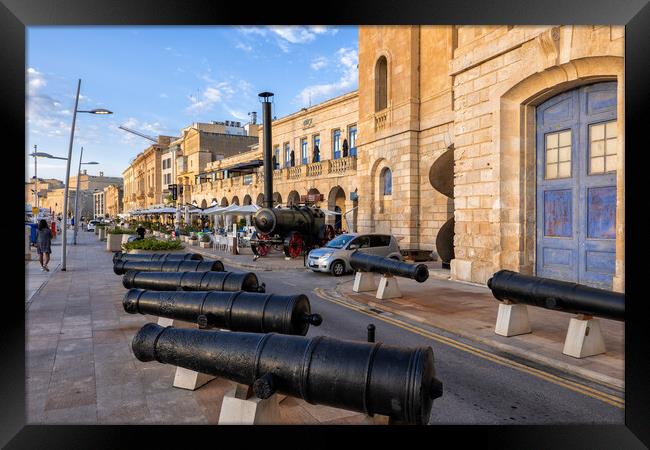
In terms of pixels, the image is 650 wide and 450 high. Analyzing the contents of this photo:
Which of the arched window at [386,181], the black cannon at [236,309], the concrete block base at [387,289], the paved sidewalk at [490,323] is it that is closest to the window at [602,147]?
the paved sidewalk at [490,323]

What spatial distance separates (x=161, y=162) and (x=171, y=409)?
72.4 meters

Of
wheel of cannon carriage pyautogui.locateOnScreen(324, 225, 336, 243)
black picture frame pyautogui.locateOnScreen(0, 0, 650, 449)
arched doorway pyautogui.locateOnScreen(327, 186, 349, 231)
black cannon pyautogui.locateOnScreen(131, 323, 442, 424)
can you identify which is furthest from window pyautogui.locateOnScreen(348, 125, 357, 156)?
black cannon pyautogui.locateOnScreen(131, 323, 442, 424)

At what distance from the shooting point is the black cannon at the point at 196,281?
6.53 metres

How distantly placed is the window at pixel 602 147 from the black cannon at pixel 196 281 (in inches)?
329

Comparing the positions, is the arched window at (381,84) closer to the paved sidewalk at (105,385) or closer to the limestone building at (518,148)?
the limestone building at (518,148)

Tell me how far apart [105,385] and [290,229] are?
15704mm

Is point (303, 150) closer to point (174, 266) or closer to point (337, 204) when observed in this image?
point (337, 204)

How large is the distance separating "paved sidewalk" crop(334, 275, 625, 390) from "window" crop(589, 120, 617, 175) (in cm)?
366

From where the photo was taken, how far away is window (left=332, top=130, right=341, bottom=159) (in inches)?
1246

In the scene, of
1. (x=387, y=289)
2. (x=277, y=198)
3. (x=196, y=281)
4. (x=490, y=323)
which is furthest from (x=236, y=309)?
(x=277, y=198)

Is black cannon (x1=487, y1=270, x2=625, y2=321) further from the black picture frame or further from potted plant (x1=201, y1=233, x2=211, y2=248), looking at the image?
potted plant (x1=201, y1=233, x2=211, y2=248)

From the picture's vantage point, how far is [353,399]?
3059 millimetres
